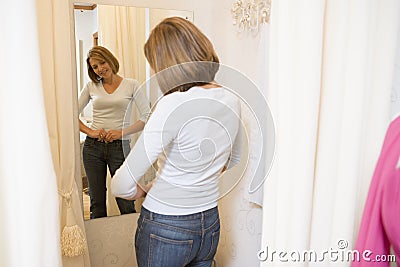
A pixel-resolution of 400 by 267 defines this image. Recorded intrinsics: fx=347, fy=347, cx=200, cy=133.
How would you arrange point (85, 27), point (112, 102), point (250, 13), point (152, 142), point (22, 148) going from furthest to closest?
point (112, 102), point (85, 27), point (250, 13), point (152, 142), point (22, 148)

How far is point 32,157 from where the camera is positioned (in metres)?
0.58

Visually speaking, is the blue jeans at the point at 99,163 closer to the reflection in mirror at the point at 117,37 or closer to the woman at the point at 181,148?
the reflection in mirror at the point at 117,37

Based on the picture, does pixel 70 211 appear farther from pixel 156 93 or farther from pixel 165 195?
pixel 156 93

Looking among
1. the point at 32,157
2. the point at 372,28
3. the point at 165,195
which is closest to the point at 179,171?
the point at 165,195

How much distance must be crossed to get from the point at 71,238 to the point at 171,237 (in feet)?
1.18

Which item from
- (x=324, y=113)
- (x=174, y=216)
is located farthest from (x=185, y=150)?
(x=324, y=113)

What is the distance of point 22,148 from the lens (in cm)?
57

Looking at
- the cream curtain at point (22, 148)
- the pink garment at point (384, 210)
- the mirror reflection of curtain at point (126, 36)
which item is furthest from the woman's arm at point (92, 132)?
the pink garment at point (384, 210)

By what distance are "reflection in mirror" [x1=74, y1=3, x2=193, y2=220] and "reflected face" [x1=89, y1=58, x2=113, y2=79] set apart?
37mm

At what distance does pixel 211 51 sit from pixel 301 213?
56cm

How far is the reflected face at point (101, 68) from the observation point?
58.4 inches

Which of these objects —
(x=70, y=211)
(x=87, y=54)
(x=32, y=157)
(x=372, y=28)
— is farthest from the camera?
(x=87, y=54)

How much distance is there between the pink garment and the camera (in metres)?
0.58

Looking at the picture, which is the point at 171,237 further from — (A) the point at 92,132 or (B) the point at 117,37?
(B) the point at 117,37
